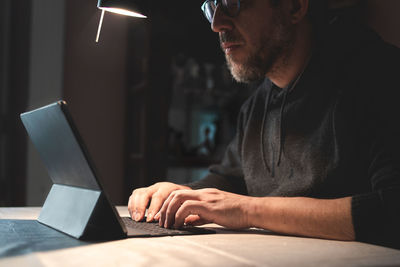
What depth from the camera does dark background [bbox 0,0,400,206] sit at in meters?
2.48

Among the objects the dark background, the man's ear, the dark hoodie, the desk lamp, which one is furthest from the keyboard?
the dark background

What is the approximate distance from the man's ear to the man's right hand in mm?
630

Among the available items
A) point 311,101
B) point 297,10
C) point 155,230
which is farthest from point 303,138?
point 155,230

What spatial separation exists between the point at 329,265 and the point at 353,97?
0.56 meters

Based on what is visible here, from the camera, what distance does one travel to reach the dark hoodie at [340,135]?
0.90 m

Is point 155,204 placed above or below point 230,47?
below

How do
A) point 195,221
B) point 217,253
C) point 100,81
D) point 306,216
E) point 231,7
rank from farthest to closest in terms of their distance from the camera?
point 100,81, point 231,7, point 195,221, point 306,216, point 217,253

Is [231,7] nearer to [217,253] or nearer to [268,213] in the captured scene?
[268,213]

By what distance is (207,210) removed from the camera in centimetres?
96

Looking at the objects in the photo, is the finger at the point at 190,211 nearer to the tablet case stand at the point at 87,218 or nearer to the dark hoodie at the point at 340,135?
the tablet case stand at the point at 87,218

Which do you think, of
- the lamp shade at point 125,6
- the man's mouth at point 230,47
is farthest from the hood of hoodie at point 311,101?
the lamp shade at point 125,6

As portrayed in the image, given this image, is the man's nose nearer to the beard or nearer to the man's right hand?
the beard

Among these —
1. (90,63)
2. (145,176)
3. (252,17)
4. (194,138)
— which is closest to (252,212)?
(252,17)

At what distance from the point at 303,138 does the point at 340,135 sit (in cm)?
14
